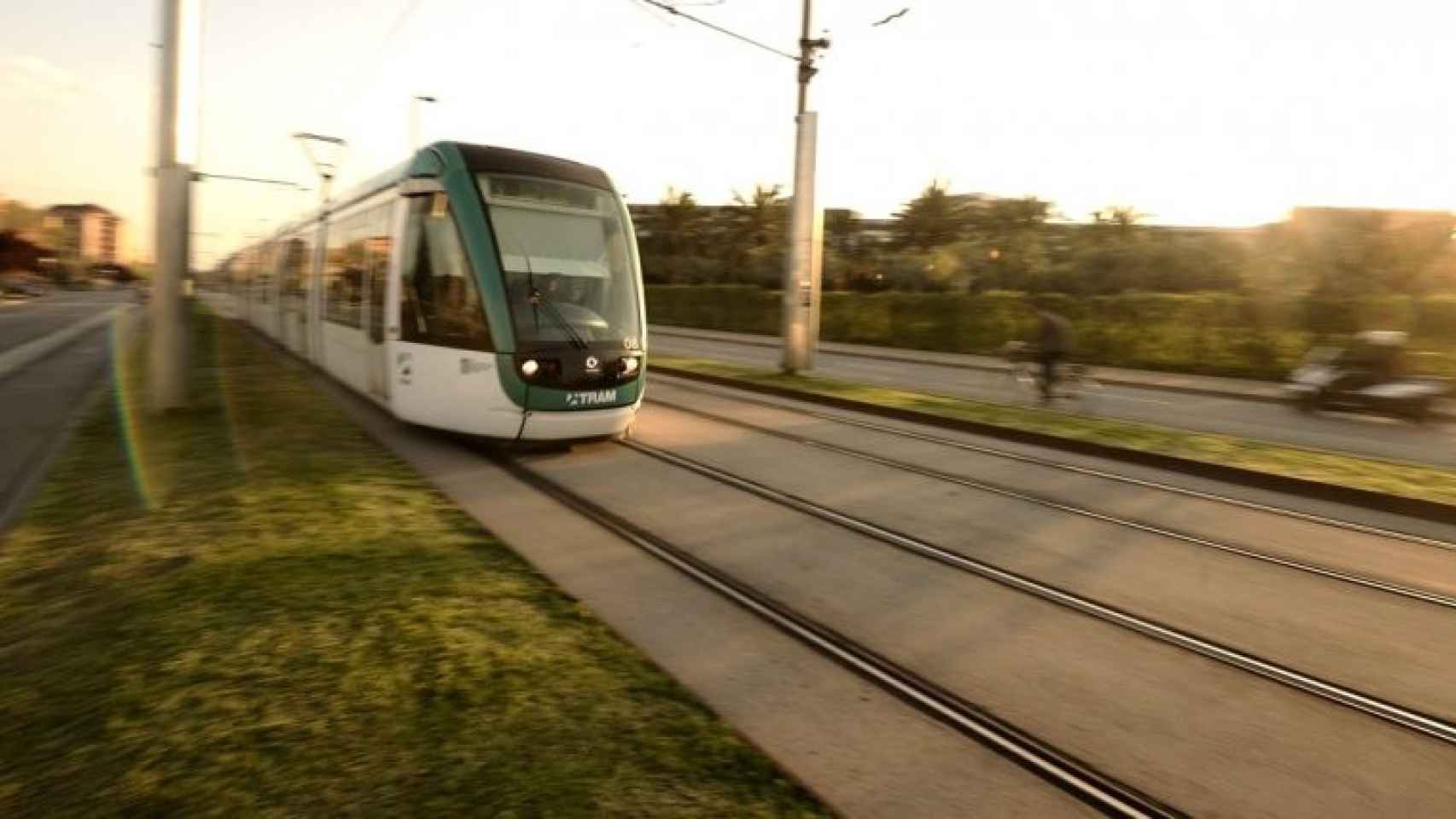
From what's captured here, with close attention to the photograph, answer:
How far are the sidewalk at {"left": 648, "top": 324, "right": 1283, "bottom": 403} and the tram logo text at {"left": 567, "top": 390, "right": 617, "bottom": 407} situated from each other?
15.7m

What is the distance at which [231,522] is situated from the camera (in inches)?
233

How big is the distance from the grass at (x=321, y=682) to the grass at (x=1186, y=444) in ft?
25.6

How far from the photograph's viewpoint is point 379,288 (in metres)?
9.79

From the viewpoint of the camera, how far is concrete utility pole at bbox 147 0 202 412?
10703 millimetres

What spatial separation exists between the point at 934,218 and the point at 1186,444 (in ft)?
139

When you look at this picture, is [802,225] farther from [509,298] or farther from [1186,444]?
[509,298]

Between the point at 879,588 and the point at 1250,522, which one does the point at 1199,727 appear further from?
the point at 1250,522

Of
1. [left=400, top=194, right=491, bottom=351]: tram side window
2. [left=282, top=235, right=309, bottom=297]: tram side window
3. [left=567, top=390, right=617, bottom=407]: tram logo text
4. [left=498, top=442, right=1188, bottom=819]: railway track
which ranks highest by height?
[left=282, top=235, right=309, bottom=297]: tram side window

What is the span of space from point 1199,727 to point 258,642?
13.5 feet

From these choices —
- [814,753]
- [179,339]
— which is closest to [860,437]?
[814,753]

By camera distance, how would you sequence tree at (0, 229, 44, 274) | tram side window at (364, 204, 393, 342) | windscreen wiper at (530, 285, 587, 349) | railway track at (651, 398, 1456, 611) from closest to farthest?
1. railway track at (651, 398, 1456, 611)
2. windscreen wiper at (530, 285, 587, 349)
3. tram side window at (364, 204, 393, 342)
4. tree at (0, 229, 44, 274)

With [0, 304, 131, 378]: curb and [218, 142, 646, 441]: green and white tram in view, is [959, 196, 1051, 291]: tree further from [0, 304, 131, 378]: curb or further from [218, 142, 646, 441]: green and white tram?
[0, 304, 131, 378]: curb

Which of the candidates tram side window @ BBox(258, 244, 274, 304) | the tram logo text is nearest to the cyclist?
the tram logo text

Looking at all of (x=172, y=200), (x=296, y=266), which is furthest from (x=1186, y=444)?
(x=296, y=266)
